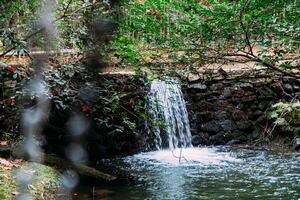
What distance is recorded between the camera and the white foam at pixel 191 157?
8296 millimetres

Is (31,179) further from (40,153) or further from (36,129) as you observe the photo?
(36,129)

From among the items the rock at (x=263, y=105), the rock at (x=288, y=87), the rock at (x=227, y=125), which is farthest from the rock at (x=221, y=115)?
the rock at (x=288, y=87)

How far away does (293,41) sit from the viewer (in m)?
3.41

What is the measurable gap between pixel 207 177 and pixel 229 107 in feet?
11.6

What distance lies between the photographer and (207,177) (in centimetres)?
708

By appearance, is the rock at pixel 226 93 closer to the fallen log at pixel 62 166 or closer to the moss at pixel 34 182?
the fallen log at pixel 62 166

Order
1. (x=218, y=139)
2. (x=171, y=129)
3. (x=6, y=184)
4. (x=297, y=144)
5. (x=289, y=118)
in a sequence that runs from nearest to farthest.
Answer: (x=6, y=184), (x=297, y=144), (x=171, y=129), (x=289, y=118), (x=218, y=139)

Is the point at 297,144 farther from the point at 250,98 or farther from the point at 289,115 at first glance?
the point at 250,98

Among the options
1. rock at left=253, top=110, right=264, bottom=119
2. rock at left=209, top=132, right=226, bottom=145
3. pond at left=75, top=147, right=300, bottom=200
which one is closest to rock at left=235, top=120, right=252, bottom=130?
rock at left=253, top=110, right=264, bottom=119

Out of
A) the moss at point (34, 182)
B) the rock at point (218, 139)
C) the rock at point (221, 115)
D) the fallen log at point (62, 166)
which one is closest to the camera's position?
the moss at point (34, 182)

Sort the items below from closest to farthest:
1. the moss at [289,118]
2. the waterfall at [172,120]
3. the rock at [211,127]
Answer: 1. the moss at [289,118]
2. the waterfall at [172,120]
3. the rock at [211,127]

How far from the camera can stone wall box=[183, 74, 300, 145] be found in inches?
409

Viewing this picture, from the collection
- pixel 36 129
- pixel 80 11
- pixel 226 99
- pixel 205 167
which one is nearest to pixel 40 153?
pixel 36 129

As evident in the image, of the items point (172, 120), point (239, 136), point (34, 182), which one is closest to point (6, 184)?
point (34, 182)
